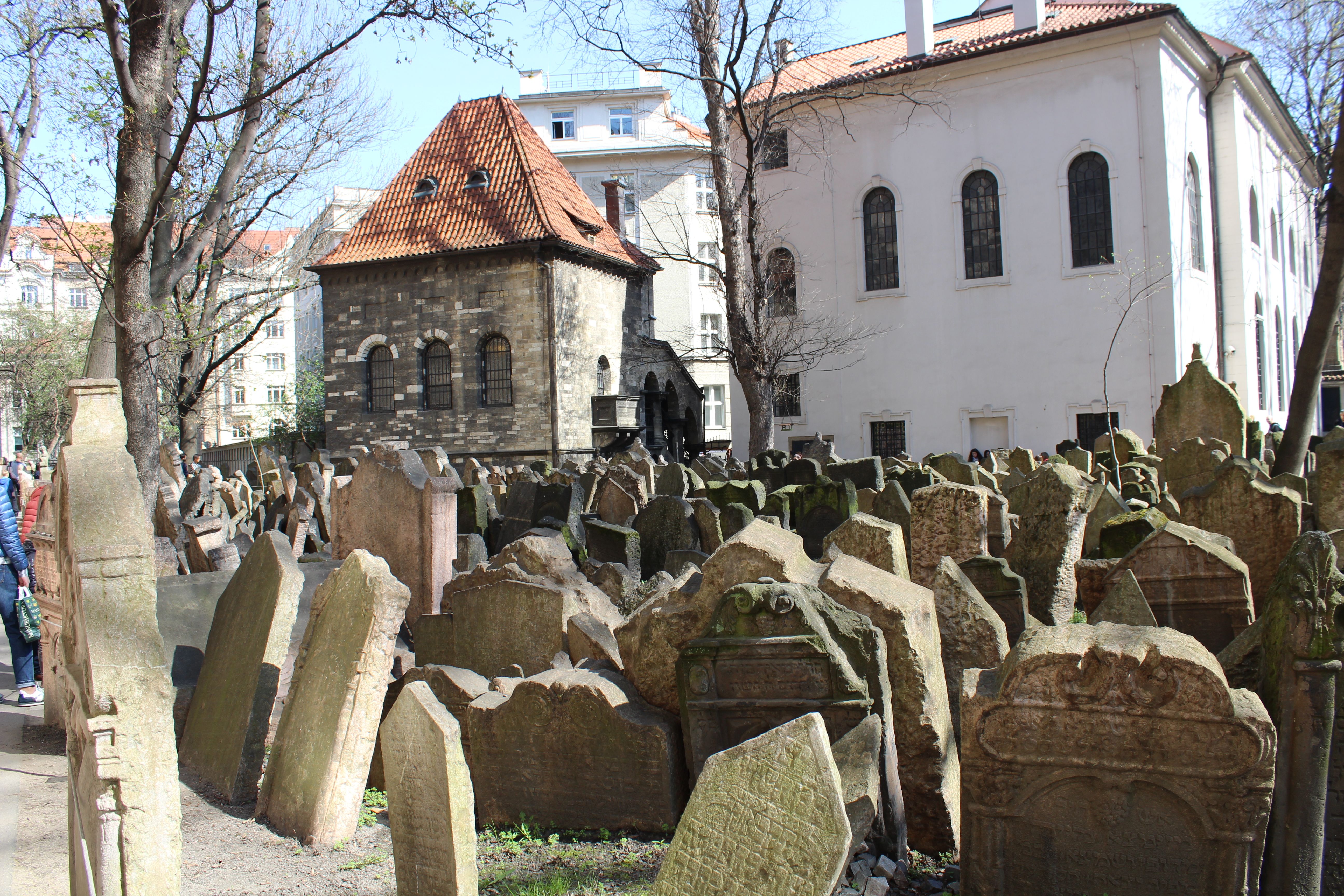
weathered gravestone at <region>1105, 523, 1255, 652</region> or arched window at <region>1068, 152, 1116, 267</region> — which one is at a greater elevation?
arched window at <region>1068, 152, 1116, 267</region>

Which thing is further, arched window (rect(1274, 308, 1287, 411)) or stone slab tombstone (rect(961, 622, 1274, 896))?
arched window (rect(1274, 308, 1287, 411))

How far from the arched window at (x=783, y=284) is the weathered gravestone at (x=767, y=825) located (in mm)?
23103

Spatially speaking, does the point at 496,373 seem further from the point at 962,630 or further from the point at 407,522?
the point at 962,630

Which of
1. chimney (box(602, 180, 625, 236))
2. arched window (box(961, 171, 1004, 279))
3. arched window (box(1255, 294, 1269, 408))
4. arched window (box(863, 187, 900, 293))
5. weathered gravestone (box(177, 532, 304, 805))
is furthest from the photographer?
chimney (box(602, 180, 625, 236))

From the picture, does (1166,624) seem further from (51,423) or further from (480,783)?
(51,423)

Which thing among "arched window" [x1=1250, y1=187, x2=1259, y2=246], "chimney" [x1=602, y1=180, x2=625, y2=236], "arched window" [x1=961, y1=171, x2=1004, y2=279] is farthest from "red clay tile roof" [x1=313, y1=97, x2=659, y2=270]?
"arched window" [x1=1250, y1=187, x2=1259, y2=246]

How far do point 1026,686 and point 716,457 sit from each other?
51.6 ft

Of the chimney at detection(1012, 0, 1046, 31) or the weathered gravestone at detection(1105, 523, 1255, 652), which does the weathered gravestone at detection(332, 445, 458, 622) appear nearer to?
the weathered gravestone at detection(1105, 523, 1255, 652)

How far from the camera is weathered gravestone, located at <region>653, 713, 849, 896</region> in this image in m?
2.12

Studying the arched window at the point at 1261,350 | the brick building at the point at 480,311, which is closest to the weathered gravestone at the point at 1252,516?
the brick building at the point at 480,311

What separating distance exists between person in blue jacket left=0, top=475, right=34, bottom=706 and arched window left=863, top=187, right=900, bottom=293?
22.0 metres

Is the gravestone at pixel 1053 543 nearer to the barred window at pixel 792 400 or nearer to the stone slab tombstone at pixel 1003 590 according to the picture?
the stone slab tombstone at pixel 1003 590

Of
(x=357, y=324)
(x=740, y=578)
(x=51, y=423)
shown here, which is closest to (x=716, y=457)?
(x=357, y=324)

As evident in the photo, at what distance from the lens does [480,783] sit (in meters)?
4.12
